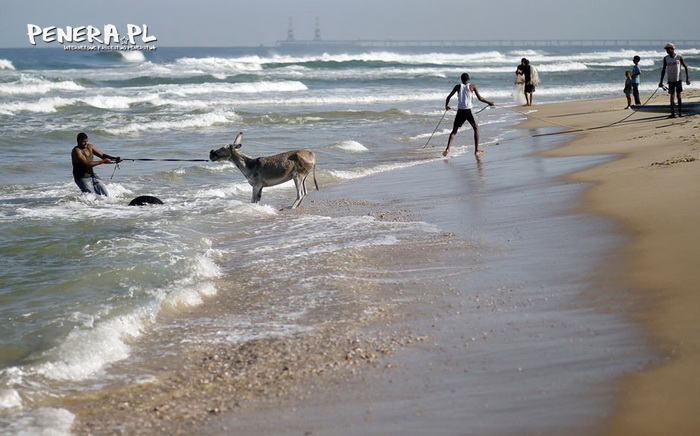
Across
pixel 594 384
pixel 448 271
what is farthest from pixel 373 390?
pixel 448 271

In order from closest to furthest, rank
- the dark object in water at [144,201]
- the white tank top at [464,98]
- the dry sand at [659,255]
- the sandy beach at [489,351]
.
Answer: the dry sand at [659,255] → the sandy beach at [489,351] → the dark object in water at [144,201] → the white tank top at [464,98]

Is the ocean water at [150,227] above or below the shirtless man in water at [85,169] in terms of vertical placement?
below

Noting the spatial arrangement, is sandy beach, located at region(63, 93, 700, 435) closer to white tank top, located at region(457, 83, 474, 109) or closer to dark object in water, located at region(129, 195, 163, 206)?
dark object in water, located at region(129, 195, 163, 206)

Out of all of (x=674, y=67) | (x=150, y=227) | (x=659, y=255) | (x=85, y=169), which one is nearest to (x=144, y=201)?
(x=85, y=169)

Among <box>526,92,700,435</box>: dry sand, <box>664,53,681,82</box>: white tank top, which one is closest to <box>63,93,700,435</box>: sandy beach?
<box>526,92,700,435</box>: dry sand

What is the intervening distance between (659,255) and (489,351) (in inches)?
103

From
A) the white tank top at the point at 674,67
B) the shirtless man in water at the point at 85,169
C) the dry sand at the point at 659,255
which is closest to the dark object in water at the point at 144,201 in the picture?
the shirtless man in water at the point at 85,169

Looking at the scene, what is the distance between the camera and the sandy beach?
4.72 m

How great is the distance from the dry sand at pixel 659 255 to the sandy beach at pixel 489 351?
0.06 feet

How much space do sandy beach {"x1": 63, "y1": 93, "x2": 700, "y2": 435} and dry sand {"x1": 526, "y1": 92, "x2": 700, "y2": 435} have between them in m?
0.02

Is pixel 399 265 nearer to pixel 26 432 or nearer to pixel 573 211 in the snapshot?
pixel 573 211

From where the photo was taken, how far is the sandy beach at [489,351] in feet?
15.5

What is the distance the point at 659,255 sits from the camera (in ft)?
24.6

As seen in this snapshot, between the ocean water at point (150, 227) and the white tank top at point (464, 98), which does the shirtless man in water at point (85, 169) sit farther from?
the white tank top at point (464, 98)
